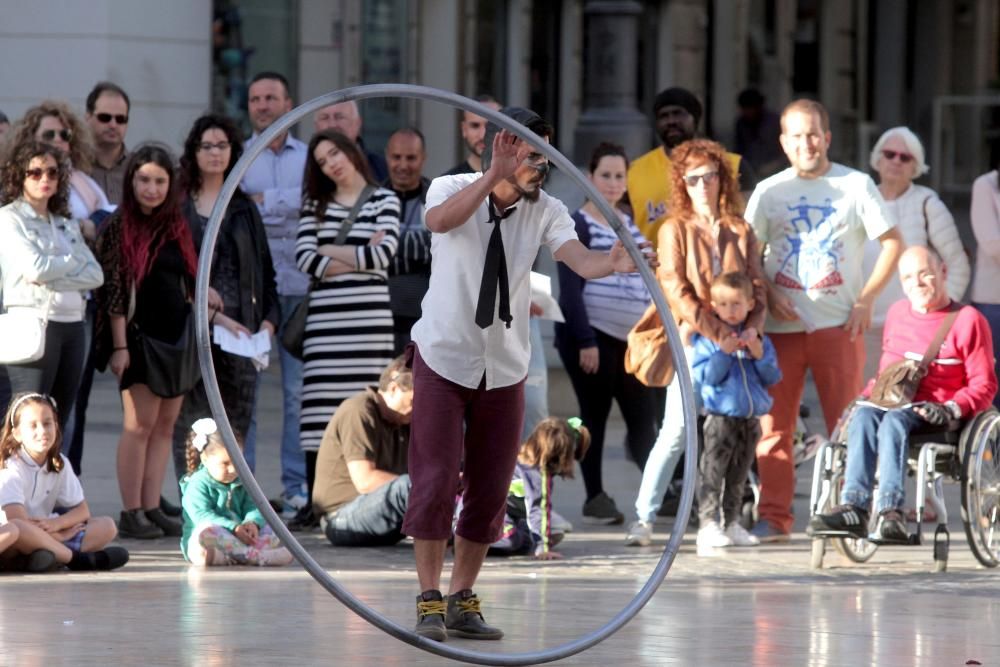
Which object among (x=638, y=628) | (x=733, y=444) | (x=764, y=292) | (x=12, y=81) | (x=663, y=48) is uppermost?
(x=663, y=48)

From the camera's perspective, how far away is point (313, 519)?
10.5 m

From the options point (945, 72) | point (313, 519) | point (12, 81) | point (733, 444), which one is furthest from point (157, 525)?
point (945, 72)

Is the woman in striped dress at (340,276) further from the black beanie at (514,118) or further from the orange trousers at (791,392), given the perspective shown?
the black beanie at (514,118)

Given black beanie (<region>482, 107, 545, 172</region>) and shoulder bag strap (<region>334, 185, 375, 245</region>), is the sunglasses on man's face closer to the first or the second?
shoulder bag strap (<region>334, 185, 375, 245</region>)

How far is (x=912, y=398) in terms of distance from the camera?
980cm

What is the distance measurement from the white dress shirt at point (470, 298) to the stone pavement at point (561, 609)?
0.94m

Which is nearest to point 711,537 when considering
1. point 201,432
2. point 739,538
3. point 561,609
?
point 739,538

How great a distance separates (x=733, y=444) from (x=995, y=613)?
6.55 feet

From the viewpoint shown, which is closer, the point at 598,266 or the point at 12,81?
the point at 598,266

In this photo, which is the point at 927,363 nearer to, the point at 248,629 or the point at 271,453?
the point at 248,629

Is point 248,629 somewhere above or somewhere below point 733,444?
below

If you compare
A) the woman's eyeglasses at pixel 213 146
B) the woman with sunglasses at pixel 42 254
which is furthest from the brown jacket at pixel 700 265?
the woman with sunglasses at pixel 42 254

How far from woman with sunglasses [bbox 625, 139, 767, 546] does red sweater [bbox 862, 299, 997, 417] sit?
0.69 meters

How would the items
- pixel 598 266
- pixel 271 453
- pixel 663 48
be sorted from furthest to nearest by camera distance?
pixel 663 48, pixel 271 453, pixel 598 266
